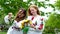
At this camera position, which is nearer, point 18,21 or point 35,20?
point 35,20

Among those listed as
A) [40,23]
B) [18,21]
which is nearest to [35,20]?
[40,23]

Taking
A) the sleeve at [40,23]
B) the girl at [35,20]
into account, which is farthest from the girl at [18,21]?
the sleeve at [40,23]

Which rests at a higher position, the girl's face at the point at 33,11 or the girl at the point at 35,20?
the girl's face at the point at 33,11

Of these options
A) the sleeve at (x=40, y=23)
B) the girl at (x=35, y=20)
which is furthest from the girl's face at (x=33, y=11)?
the sleeve at (x=40, y=23)

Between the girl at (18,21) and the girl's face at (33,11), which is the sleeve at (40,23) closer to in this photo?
the girl's face at (33,11)

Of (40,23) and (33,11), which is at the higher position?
(33,11)

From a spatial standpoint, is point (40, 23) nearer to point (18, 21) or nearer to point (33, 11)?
point (33, 11)

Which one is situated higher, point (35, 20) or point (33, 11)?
point (33, 11)

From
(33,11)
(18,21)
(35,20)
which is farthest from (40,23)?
(18,21)

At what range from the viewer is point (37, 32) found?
321 cm

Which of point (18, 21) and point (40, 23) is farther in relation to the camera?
point (18, 21)

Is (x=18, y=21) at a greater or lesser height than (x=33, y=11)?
lesser

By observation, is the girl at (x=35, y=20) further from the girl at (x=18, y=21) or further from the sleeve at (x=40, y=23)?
the girl at (x=18, y=21)

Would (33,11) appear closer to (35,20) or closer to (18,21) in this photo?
(35,20)
